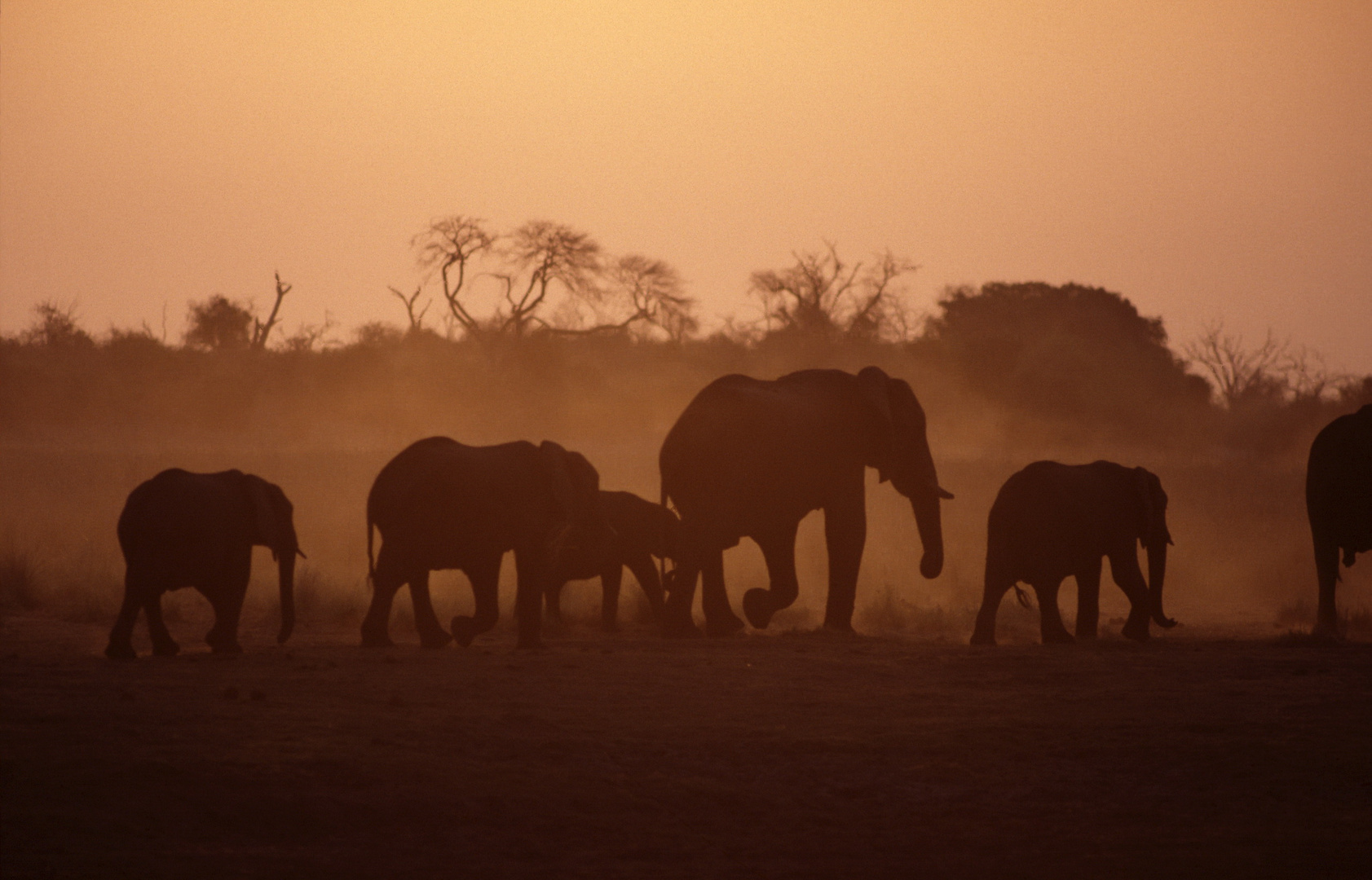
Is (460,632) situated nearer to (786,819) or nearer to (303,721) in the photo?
(303,721)

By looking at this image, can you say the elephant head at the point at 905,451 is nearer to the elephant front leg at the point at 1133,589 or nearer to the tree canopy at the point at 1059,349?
the elephant front leg at the point at 1133,589

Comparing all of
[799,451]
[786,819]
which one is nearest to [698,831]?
[786,819]

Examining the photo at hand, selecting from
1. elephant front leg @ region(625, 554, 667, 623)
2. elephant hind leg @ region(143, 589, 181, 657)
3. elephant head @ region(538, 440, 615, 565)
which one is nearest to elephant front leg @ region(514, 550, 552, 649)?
elephant head @ region(538, 440, 615, 565)

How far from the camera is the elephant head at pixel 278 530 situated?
12281 millimetres

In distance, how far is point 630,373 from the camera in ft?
151

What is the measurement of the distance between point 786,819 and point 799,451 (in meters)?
6.39

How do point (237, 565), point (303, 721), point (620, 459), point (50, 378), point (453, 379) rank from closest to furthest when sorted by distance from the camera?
point (303, 721) < point (237, 565) < point (620, 459) < point (50, 378) < point (453, 379)

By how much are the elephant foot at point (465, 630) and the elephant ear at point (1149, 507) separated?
532 centimetres

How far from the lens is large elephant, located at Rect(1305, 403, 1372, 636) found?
15.2m

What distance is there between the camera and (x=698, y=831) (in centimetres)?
775

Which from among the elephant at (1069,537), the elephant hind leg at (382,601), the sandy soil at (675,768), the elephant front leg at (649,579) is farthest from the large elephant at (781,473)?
the sandy soil at (675,768)

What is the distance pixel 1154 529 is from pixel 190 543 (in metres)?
7.46

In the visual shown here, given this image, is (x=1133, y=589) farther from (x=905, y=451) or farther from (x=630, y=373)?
(x=630, y=373)

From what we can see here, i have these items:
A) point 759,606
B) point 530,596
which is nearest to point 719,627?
point 759,606
